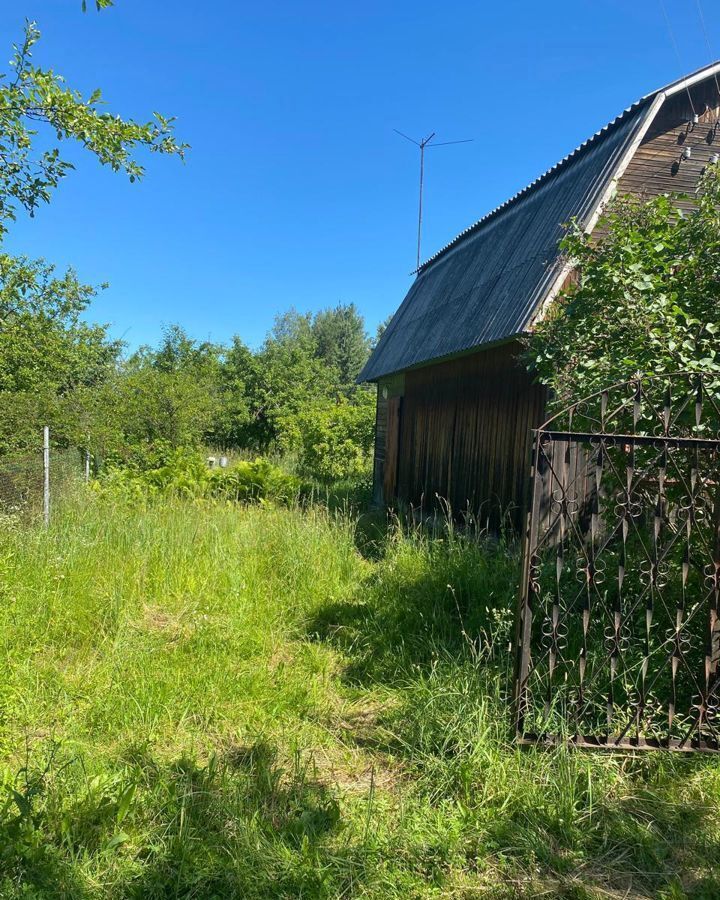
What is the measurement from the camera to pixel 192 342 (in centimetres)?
2502

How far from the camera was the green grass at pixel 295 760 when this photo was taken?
235 cm

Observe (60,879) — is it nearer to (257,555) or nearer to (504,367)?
(257,555)

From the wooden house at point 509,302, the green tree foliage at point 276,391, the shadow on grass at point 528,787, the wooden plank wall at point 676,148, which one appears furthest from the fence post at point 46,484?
the green tree foliage at point 276,391

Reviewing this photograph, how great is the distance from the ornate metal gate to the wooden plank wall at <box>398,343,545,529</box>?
182 cm

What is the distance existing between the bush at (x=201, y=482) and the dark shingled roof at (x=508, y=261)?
303 cm

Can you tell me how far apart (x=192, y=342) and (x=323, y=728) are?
77.4ft

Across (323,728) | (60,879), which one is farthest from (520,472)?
(60,879)

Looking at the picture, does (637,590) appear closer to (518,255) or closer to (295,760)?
(295,760)

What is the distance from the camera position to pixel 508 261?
8.05 metres

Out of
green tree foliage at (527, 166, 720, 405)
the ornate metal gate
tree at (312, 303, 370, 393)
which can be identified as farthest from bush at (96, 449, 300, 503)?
tree at (312, 303, 370, 393)

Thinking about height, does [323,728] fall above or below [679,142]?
below

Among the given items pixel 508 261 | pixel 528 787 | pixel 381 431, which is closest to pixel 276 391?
pixel 381 431

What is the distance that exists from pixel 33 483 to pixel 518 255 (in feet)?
22.4

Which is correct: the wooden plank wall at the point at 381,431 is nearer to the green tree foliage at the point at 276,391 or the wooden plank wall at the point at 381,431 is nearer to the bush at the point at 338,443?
the bush at the point at 338,443
